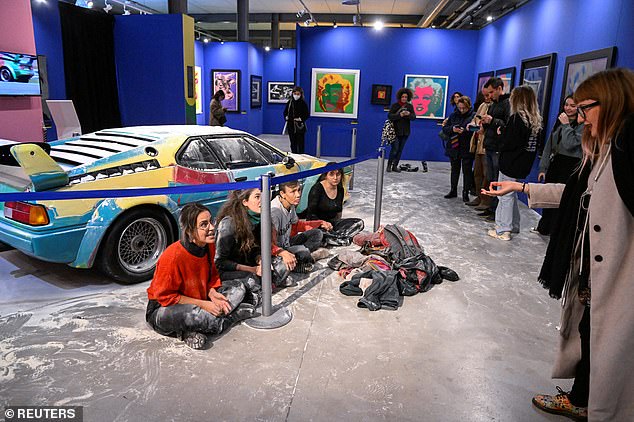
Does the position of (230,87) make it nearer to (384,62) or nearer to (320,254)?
(384,62)

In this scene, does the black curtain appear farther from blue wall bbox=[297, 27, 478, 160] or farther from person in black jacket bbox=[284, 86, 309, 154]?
blue wall bbox=[297, 27, 478, 160]

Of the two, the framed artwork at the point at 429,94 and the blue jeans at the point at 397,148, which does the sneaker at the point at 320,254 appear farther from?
the framed artwork at the point at 429,94

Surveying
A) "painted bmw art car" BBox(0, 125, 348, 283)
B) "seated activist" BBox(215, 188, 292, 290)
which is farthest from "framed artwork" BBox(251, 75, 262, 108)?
"seated activist" BBox(215, 188, 292, 290)

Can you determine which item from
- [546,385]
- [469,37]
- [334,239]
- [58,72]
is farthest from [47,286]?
[469,37]

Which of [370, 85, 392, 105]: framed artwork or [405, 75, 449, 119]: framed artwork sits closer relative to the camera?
[405, 75, 449, 119]: framed artwork

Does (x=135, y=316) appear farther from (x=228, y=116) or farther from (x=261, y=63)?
(x=261, y=63)

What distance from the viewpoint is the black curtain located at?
916cm

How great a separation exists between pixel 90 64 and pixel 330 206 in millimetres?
6769

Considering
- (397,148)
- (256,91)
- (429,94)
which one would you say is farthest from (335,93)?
(256,91)

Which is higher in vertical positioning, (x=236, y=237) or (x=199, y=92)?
(x=199, y=92)

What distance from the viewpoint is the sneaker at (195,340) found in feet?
10.00

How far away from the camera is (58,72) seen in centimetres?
913

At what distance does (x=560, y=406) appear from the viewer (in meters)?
2.49

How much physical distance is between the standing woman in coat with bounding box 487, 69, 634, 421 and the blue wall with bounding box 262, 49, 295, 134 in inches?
677
